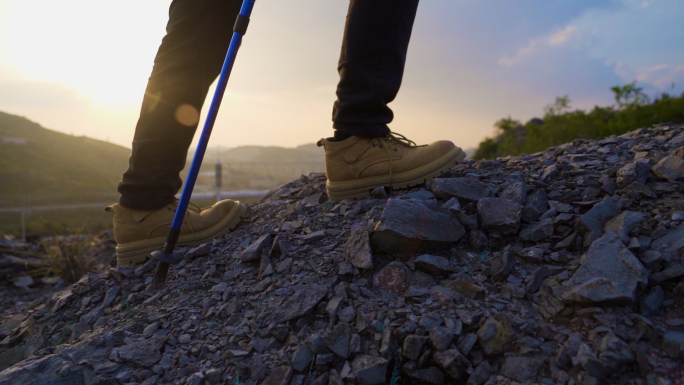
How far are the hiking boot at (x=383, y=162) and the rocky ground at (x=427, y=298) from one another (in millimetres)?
104

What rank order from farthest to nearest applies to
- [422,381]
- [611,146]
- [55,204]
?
[55,204]
[611,146]
[422,381]

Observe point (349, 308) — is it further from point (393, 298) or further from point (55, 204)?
point (55, 204)

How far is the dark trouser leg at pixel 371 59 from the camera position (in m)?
2.25

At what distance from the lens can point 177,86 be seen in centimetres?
230

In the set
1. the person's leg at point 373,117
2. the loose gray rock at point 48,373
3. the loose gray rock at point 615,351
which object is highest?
the person's leg at point 373,117

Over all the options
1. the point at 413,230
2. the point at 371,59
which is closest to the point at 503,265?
the point at 413,230

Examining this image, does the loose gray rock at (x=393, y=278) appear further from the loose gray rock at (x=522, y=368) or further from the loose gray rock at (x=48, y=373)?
the loose gray rock at (x=48, y=373)

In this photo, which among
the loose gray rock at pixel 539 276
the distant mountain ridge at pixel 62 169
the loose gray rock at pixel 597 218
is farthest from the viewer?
the distant mountain ridge at pixel 62 169

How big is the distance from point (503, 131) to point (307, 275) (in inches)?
380

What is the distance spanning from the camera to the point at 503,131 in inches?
409

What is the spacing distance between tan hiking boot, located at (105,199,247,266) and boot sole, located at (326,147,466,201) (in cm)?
80

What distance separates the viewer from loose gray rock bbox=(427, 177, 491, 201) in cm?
216

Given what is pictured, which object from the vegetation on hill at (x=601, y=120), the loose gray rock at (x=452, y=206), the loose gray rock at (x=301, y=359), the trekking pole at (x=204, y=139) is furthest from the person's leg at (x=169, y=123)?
the vegetation on hill at (x=601, y=120)

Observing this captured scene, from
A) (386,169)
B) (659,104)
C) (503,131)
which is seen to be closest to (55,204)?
(503,131)
